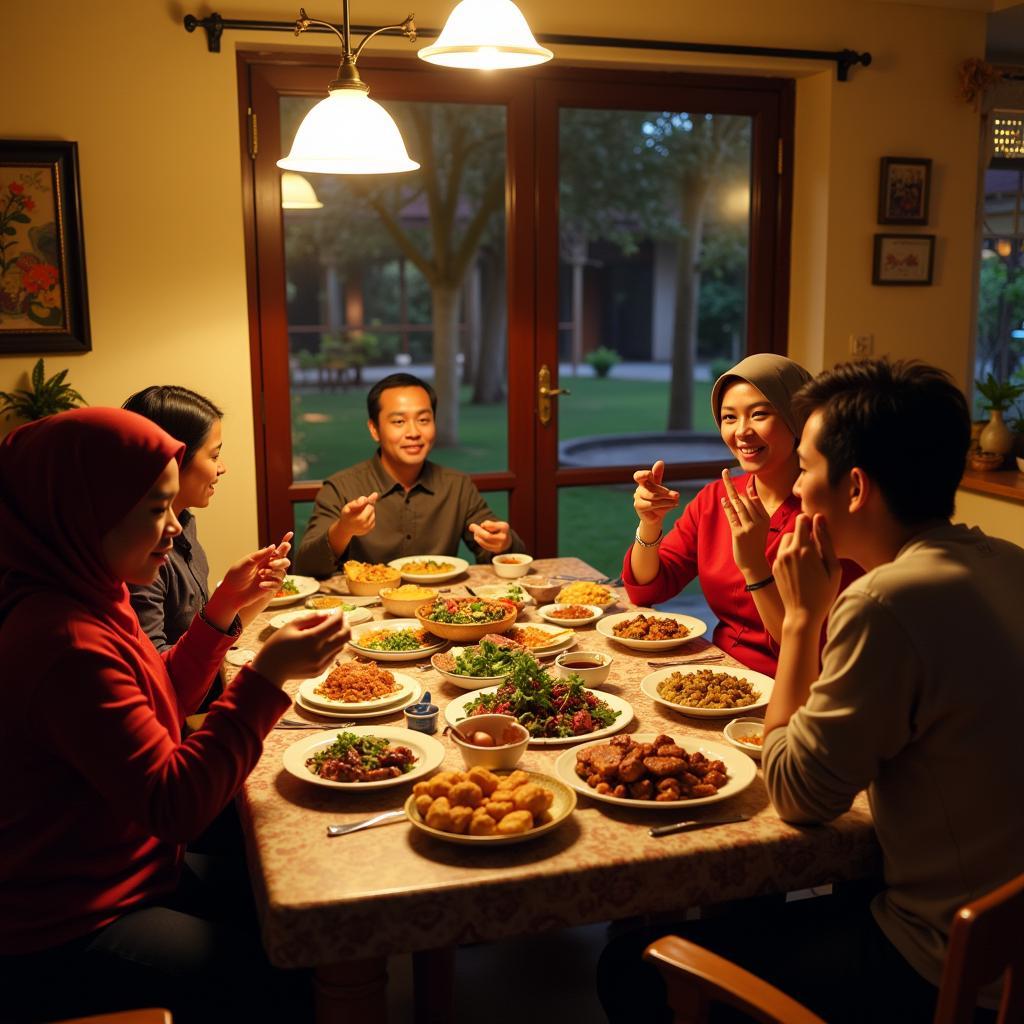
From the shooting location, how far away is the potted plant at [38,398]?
3482 millimetres

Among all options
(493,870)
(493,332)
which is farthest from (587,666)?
(493,332)

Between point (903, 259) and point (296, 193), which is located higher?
point (296, 193)

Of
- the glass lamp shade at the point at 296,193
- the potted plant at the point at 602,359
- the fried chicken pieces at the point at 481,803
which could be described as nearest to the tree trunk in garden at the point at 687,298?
the potted plant at the point at 602,359

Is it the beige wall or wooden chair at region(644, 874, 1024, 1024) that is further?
the beige wall

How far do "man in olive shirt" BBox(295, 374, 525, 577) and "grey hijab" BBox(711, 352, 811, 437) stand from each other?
3.21 feet

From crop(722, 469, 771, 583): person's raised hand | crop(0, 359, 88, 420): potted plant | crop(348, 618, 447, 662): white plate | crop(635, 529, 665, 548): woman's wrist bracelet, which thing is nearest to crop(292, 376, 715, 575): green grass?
crop(0, 359, 88, 420): potted plant

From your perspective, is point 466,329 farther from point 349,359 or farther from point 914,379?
point 914,379

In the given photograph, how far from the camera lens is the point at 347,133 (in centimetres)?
223

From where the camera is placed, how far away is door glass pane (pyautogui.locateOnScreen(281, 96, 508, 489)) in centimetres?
399

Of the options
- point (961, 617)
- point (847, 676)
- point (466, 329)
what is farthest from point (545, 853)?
point (466, 329)

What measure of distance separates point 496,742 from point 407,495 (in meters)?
1.78

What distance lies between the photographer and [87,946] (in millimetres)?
1523

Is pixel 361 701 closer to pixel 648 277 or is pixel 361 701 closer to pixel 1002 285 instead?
pixel 648 277

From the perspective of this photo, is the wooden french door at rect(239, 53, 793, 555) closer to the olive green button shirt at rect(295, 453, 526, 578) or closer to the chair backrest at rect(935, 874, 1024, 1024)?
the olive green button shirt at rect(295, 453, 526, 578)
